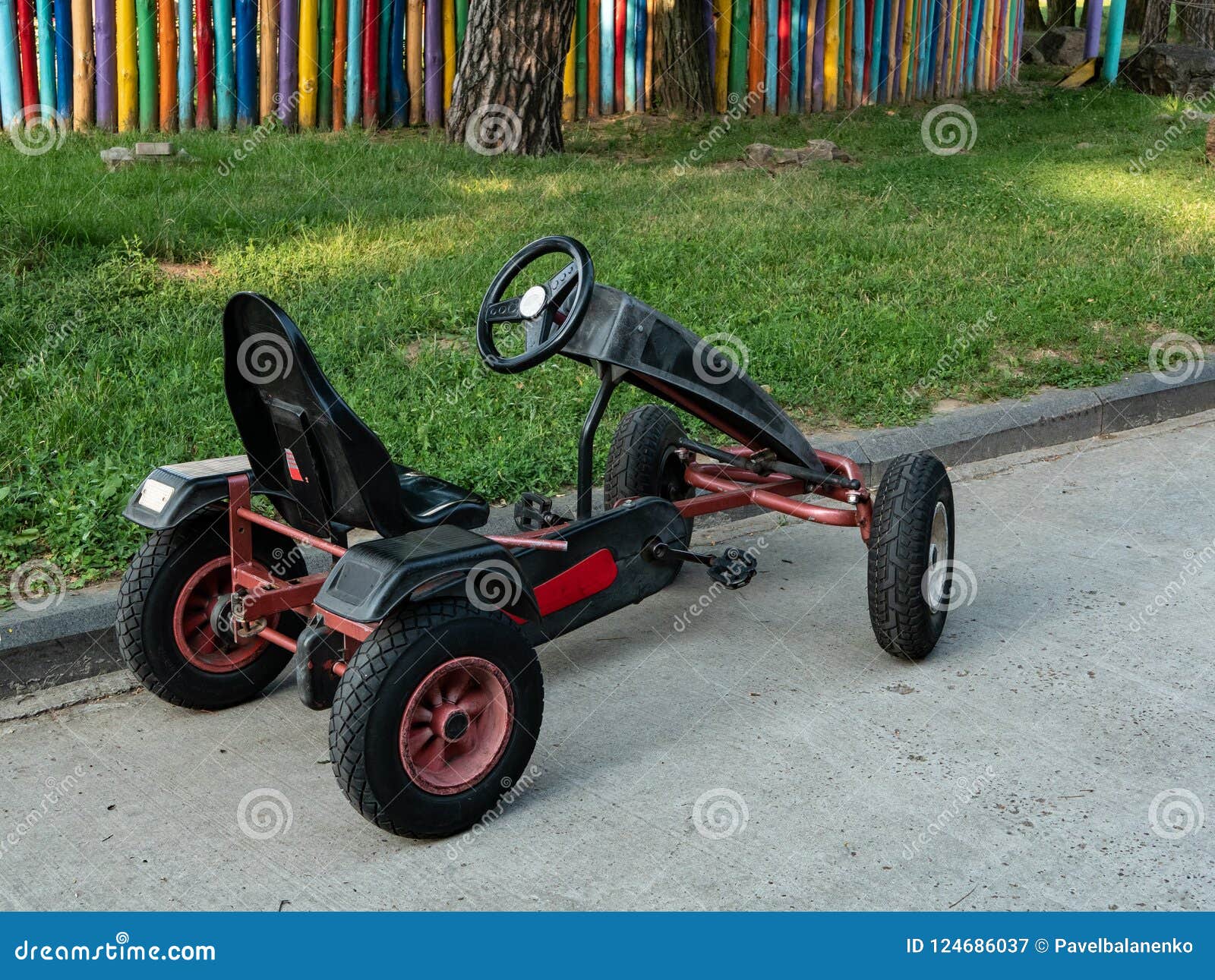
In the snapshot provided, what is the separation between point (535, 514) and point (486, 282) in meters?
3.01

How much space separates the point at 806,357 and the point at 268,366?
11.7ft

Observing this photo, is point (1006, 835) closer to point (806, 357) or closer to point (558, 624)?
point (558, 624)

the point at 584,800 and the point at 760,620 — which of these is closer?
the point at 584,800

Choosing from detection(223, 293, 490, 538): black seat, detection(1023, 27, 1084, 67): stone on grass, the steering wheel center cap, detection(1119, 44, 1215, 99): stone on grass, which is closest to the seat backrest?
detection(223, 293, 490, 538): black seat

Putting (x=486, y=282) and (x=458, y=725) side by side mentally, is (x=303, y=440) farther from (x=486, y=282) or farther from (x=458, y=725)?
(x=486, y=282)

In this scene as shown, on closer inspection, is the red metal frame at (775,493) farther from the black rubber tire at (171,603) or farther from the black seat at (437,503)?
the black rubber tire at (171,603)

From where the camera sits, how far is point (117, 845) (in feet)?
10.3

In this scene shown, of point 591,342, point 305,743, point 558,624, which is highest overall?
point 591,342

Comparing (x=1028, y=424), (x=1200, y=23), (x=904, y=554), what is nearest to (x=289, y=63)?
(x=1028, y=424)

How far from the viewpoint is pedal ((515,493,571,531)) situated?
423cm

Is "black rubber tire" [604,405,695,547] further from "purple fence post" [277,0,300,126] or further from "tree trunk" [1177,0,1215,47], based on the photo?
"tree trunk" [1177,0,1215,47]

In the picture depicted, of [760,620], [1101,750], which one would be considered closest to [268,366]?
[760,620]

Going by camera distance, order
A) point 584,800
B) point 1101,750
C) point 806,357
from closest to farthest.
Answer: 1. point 584,800
2. point 1101,750
3. point 806,357

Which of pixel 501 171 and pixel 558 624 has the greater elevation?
pixel 501 171
